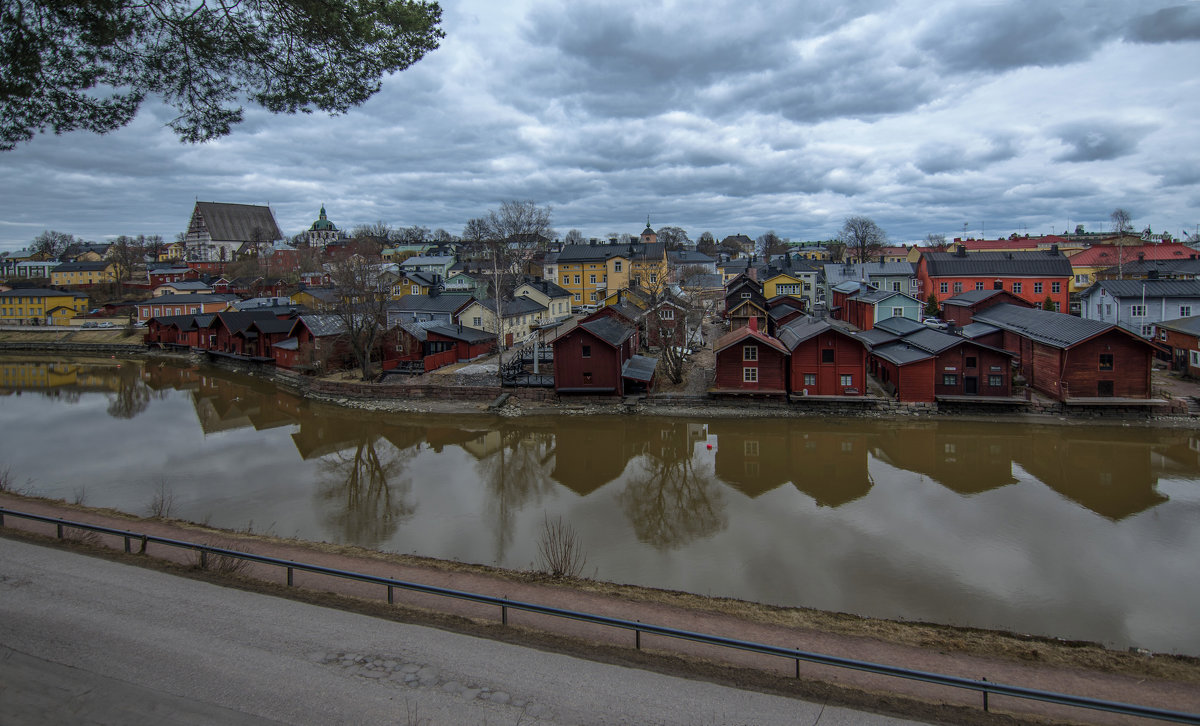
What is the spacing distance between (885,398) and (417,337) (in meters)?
25.0

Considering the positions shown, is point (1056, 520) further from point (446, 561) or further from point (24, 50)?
point (24, 50)

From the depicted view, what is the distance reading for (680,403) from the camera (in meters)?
28.4

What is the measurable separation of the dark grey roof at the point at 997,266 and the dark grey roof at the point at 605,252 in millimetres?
22151

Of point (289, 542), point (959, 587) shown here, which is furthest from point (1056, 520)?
point (289, 542)

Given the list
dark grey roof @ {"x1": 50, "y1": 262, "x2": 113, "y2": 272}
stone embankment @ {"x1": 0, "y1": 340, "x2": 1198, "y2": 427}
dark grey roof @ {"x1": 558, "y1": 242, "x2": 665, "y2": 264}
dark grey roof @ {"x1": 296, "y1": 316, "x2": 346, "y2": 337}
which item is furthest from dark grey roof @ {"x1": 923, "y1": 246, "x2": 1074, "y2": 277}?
dark grey roof @ {"x1": 50, "y1": 262, "x2": 113, "y2": 272}

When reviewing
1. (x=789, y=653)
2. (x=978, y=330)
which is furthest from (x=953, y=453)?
(x=789, y=653)

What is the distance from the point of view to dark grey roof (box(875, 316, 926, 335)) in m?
31.7

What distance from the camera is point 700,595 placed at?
11195mm

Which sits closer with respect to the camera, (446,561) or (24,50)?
(24,50)

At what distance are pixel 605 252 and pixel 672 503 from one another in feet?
148

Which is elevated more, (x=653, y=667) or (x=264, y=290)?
(x=264, y=290)

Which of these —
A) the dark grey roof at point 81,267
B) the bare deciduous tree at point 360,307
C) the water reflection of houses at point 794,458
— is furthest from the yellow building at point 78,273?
the water reflection of houses at point 794,458

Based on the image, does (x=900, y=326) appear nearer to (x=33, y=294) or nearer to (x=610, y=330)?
(x=610, y=330)

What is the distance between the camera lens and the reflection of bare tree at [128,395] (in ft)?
102
